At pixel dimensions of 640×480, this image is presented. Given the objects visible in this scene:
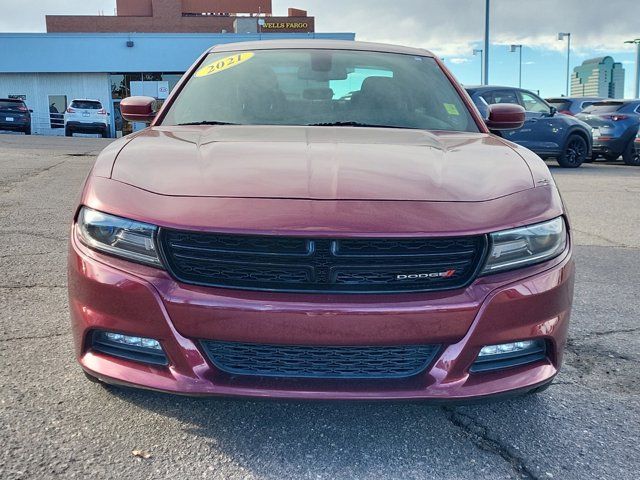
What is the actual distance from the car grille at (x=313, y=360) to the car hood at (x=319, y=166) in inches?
19.2

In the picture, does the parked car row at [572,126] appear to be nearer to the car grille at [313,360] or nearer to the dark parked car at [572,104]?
the dark parked car at [572,104]

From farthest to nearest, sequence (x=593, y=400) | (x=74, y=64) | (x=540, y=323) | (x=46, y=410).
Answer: (x=74, y=64)
(x=593, y=400)
(x=46, y=410)
(x=540, y=323)

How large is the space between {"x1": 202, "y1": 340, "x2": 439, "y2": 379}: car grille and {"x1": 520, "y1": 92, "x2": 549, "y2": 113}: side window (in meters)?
11.2

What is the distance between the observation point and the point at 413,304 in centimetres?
189

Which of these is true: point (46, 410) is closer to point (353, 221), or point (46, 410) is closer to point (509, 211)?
point (353, 221)

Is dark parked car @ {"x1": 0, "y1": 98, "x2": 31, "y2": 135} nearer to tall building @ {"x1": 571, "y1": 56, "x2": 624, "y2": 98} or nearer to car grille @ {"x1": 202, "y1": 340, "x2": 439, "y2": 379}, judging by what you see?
car grille @ {"x1": 202, "y1": 340, "x2": 439, "y2": 379}

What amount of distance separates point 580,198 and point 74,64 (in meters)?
30.3

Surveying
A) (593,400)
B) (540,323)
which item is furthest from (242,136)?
(593,400)

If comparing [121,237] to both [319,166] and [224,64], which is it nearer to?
[319,166]

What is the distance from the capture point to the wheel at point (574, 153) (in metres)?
12.9

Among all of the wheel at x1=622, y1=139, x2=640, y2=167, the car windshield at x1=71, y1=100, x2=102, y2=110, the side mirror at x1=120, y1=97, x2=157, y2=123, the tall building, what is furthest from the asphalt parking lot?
the tall building

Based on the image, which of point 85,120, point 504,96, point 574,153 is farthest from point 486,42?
point 85,120

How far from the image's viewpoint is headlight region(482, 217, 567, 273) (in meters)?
1.99

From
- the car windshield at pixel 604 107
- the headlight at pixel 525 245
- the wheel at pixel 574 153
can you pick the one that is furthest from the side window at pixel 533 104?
the headlight at pixel 525 245
